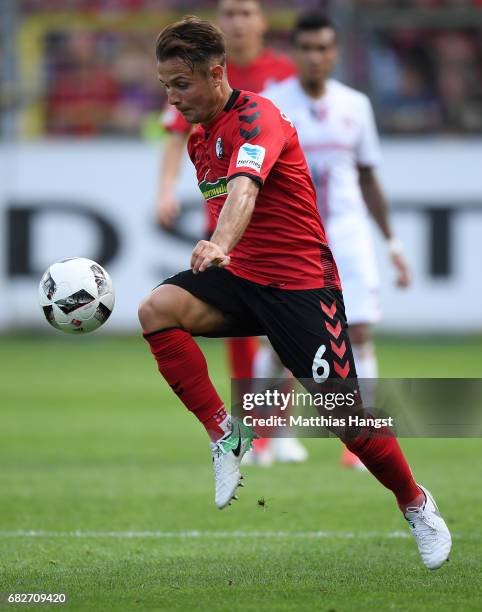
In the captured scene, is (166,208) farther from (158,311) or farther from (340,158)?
(158,311)

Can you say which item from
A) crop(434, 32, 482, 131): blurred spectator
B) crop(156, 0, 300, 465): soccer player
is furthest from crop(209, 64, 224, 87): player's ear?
crop(434, 32, 482, 131): blurred spectator

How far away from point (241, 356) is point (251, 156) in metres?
4.03

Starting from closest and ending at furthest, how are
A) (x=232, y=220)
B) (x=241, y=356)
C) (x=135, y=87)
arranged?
(x=232, y=220) → (x=241, y=356) → (x=135, y=87)

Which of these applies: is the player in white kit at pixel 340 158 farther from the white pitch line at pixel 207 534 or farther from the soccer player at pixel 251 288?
the soccer player at pixel 251 288

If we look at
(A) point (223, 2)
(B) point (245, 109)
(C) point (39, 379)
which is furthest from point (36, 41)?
(B) point (245, 109)

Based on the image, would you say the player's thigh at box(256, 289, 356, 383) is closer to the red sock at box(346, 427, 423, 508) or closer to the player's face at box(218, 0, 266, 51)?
the red sock at box(346, 427, 423, 508)

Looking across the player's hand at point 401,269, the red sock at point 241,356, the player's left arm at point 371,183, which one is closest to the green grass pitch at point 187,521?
the red sock at point 241,356

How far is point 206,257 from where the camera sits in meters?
4.59

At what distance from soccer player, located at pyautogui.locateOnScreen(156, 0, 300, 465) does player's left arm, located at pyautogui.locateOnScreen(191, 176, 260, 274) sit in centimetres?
311

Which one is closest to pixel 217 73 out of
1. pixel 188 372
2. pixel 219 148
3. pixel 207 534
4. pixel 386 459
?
pixel 219 148

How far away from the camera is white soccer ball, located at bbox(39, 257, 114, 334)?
5348mm

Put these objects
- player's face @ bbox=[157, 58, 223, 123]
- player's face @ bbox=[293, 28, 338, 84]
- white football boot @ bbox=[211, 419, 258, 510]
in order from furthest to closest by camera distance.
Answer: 1. player's face @ bbox=[293, 28, 338, 84]
2. white football boot @ bbox=[211, 419, 258, 510]
3. player's face @ bbox=[157, 58, 223, 123]

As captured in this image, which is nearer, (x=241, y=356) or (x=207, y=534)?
(x=207, y=534)

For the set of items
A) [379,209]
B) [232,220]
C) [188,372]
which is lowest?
[188,372]
